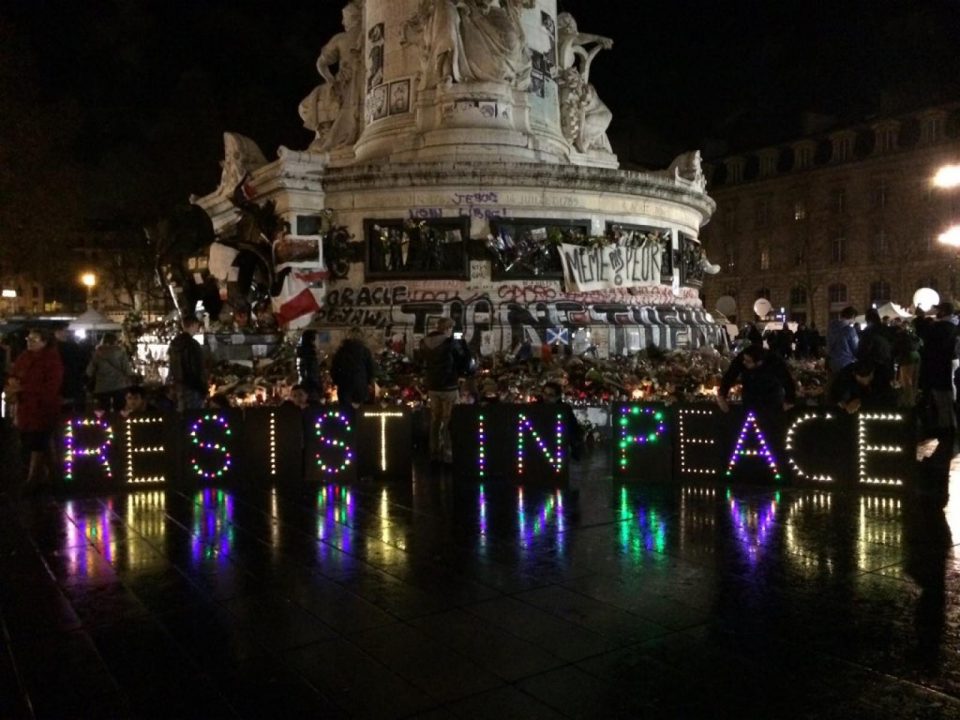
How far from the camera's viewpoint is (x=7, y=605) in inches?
221

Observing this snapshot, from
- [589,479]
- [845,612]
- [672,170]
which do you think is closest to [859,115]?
[672,170]

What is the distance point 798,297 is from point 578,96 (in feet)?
138

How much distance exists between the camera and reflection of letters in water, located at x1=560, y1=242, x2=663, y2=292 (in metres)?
17.5

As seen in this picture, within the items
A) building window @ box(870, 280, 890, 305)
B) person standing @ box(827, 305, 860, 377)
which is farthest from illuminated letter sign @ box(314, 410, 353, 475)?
building window @ box(870, 280, 890, 305)

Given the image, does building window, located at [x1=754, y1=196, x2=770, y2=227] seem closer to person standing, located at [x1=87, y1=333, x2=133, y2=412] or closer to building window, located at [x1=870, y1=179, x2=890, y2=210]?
building window, located at [x1=870, y1=179, x2=890, y2=210]

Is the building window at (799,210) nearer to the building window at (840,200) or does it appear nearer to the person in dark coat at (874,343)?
the building window at (840,200)

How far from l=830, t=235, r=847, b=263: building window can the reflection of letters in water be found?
4245 cm

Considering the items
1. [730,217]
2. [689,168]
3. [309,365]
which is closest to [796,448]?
[309,365]

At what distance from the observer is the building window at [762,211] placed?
60.2 m

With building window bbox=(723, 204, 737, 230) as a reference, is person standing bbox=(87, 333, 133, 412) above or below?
below

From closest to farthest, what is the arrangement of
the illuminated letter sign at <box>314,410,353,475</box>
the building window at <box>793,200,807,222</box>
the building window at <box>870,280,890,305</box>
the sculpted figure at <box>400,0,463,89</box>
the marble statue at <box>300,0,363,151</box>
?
the illuminated letter sign at <box>314,410,353,475</box> → the sculpted figure at <box>400,0,463,89</box> → the marble statue at <box>300,0,363,151</box> → the building window at <box>870,280,890,305</box> → the building window at <box>793,200,807,222</box>

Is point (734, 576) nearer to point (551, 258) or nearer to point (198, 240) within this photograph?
point (551, 258)

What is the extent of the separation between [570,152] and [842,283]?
41.4 m

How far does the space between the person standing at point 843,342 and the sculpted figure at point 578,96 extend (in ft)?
31.9
